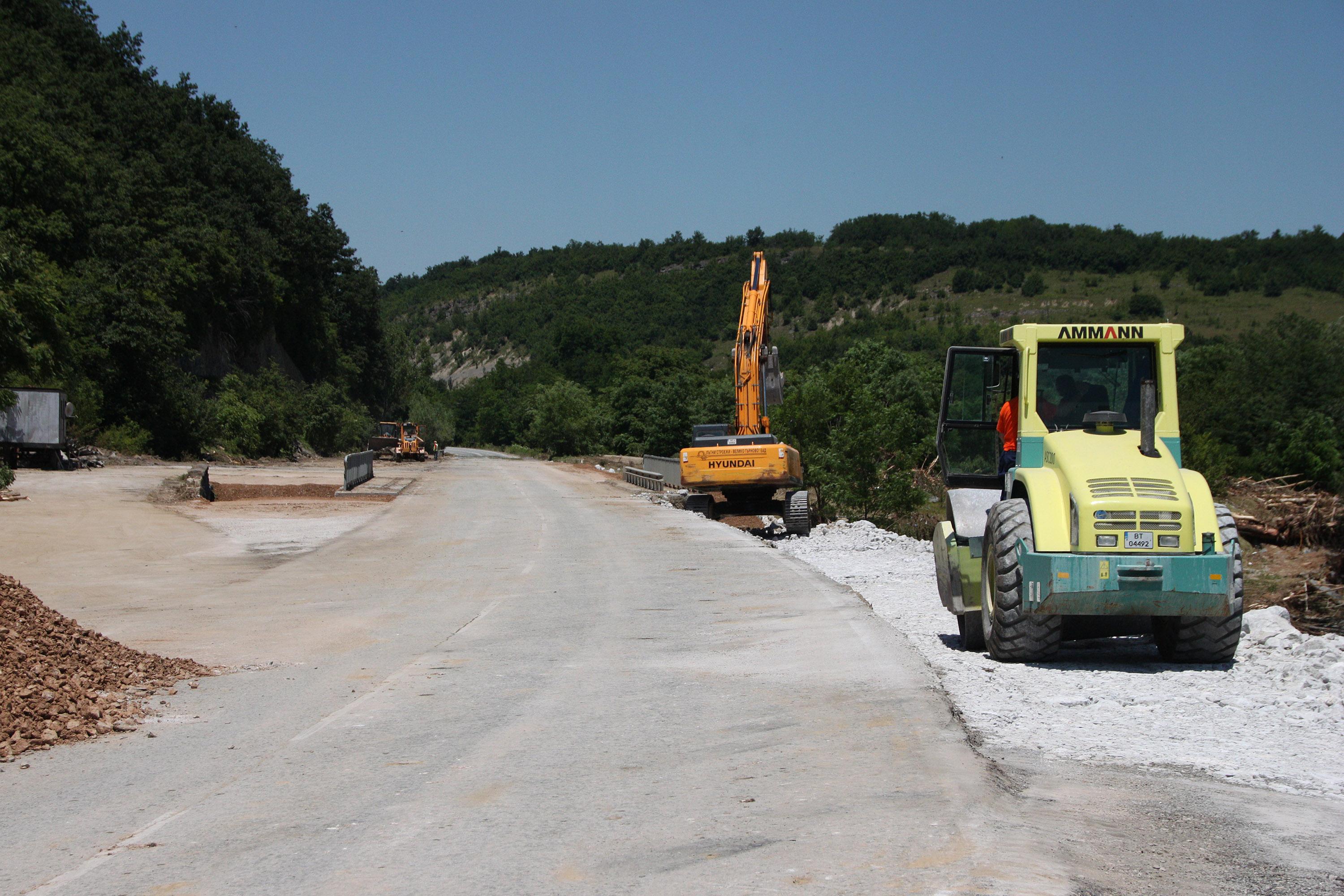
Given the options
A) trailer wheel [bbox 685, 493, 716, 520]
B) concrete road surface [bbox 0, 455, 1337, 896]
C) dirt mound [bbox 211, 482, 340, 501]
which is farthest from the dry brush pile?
dirt mound [bbox 211, 482, 340, 501]

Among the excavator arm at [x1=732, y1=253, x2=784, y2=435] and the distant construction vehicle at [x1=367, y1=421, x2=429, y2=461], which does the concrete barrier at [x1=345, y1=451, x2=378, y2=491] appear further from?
the distant construction vehicle at [x1=367, y1=421, x2=429, y2=461]

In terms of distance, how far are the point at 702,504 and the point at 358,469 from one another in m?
19.3

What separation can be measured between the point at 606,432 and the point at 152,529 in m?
90.0

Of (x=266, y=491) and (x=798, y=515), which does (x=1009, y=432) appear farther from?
(x=266, y=491)

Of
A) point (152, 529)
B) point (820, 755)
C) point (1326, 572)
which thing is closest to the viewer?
point (820, 755)

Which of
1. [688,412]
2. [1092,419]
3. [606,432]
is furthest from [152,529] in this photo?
[606,432]

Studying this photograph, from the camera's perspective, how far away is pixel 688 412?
102 metres

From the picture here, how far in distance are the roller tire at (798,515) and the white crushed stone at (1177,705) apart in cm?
1564

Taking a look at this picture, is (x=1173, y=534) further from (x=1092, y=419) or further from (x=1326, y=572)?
(x=1326, y=572)

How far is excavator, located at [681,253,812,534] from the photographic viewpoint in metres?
27.3

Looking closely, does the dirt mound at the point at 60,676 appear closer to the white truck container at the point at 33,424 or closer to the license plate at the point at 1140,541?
the license plate at the point at 1140,541

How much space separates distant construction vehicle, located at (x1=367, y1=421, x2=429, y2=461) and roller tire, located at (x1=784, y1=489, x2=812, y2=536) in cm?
5085

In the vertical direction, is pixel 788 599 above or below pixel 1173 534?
below

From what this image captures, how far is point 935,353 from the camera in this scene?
11688 cm
